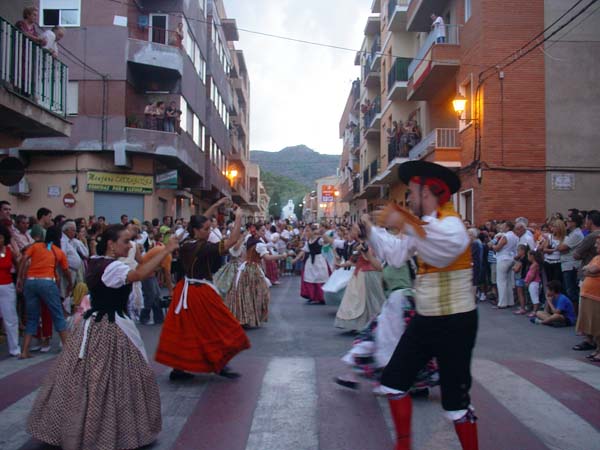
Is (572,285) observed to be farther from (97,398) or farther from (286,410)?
(97,398)

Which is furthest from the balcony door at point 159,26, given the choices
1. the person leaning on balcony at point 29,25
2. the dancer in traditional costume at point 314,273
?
the dancer in traditional costume at point 314,273

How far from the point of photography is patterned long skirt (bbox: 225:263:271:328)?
35.1 ft

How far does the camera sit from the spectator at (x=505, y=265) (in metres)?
13.7

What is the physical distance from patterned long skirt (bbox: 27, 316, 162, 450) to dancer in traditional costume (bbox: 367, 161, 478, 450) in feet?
5.98

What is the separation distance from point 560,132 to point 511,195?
2407 mm

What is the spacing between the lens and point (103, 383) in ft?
14.8

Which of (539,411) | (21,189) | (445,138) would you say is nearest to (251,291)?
(539,411)

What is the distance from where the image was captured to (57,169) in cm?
2172

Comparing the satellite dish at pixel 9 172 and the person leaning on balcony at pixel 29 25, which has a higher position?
the person leaning on balcony at pixel 29 25

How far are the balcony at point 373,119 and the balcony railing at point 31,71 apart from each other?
73.1 ft

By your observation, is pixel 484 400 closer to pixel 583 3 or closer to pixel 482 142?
pixel 482 142

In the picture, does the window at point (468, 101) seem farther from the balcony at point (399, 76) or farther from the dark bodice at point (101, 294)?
the dark bodice at point (101, 294)

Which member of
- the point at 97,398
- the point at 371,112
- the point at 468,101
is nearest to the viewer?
the point at 97,398

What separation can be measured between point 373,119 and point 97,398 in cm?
3195
